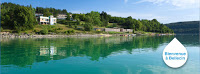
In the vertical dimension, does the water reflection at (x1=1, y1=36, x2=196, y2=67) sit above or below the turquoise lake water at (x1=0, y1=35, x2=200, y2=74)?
above

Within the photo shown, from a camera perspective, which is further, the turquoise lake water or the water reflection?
the water reflection

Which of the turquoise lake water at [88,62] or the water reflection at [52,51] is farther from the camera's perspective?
the water reflection at [52,51]

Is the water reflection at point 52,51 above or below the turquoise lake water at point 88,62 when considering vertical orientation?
above

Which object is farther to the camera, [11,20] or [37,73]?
[11,20]

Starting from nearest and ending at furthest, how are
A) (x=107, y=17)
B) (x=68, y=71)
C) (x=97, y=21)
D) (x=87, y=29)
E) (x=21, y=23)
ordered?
(x=68, y=71)
(x=21, y=23)
(x=87, y=29)
(x=97, y=21)
(x=107, y=17)

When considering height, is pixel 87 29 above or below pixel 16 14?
below

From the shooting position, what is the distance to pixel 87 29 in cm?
8869

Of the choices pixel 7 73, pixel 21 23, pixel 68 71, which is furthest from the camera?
pixel 21 23

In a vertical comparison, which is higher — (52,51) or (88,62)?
(52,51)

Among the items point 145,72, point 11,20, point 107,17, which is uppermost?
point 107,17

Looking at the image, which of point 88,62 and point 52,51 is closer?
point 88,62

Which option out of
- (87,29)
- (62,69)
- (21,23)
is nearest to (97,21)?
(87,29)

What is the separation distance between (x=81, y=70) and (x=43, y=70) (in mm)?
2649

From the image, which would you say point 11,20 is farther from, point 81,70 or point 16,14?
point 81,70
